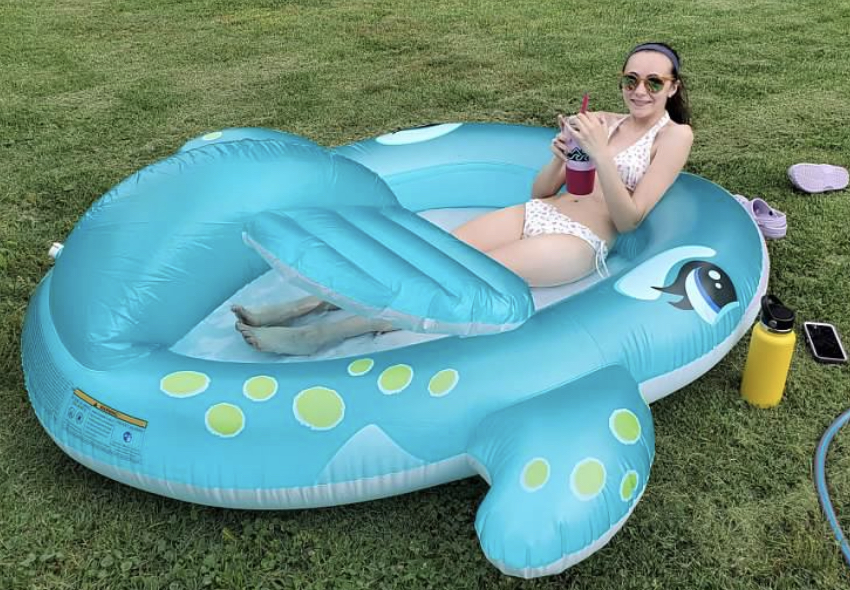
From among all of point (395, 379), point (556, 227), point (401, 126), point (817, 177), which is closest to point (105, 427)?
point (395, 379)

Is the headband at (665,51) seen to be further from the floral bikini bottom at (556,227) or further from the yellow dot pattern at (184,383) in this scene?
the yellow dot pattern at (184,383)

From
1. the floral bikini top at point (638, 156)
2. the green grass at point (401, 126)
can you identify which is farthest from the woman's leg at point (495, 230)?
the green grass at point (401, 126)

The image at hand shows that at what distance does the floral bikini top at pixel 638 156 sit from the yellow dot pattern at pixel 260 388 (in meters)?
1.38

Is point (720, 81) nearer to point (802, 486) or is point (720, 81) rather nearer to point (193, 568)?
point (802, 486)

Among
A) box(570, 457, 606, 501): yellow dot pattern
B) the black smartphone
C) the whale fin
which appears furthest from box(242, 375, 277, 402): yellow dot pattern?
the black smartphone

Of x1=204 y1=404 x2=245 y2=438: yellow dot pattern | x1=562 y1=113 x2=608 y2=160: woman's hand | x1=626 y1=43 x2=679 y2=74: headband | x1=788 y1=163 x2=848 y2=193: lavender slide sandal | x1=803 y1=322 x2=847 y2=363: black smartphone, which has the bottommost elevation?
x1=788 y1=163 x2=848 y2=193: lavender slide sandal

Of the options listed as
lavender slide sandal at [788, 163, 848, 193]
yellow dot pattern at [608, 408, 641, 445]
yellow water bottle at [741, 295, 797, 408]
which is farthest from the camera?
lavender slide sandal at [788, 163, 848, 193]

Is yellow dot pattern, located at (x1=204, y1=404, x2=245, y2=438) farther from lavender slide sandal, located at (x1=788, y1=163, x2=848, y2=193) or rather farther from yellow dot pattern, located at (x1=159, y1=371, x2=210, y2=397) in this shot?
lavender slide sandal, located at (x1=788, y1=163, x2=848, y2=193)

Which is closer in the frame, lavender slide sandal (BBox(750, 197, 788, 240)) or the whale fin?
the whale fin

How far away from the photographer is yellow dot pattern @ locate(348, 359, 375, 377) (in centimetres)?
209

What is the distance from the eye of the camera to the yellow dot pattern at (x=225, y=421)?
2020 millimetres

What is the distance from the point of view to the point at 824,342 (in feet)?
8.71

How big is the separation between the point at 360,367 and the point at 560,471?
60 centimetres

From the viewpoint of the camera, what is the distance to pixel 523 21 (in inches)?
260
